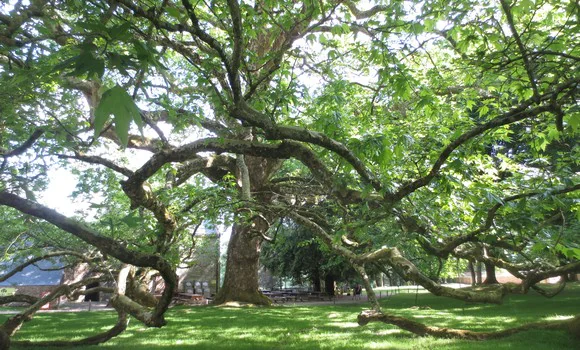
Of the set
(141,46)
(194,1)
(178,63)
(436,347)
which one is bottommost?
(436,347)

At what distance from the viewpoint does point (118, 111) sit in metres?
1.18

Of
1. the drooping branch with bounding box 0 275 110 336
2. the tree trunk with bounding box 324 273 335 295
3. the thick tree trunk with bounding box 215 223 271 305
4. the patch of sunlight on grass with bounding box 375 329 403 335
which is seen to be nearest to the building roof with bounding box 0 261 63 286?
the thick tree trunk with bounding box 215 223 271 305

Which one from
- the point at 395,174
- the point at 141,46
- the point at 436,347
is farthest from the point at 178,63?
the point at 141,46

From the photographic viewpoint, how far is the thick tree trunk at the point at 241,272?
1658 cm

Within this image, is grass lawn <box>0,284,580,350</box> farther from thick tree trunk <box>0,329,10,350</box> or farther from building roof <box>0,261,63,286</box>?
building roof <box>0,261,63,286</box>

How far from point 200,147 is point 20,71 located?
2.25m

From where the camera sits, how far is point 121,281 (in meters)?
6.65

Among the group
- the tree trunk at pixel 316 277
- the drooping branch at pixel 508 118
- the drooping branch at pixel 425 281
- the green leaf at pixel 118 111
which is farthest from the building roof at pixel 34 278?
the green leaf at pixel 118 111

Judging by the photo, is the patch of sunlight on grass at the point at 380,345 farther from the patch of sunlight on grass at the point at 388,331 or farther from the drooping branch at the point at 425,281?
the drooping branch at the point at 425,281

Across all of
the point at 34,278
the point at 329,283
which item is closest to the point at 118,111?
the point at 329,283

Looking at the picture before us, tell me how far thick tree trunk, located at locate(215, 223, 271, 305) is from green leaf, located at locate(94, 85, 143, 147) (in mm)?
15453

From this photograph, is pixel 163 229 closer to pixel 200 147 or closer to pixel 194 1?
pixel 200 147

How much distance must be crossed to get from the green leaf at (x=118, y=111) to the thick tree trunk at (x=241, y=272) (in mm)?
15453

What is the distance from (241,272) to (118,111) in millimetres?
16161
